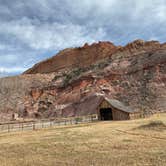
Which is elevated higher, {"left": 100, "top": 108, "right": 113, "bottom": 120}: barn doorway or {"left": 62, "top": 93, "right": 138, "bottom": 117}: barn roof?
{"left": 62, "top": 93, "right": 138, "bottom": 117}: barn roof

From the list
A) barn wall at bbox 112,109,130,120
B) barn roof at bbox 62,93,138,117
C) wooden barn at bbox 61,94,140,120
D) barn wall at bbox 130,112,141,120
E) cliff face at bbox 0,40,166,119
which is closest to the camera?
barn wall at bbox 112,109,130,120

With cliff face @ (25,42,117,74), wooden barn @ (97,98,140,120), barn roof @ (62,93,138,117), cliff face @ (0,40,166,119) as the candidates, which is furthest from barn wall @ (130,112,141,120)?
cliff face @ (25,42,117,74)

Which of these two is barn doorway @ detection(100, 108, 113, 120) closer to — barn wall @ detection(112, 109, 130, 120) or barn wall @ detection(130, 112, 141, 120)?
barn wall @ detection(112, 109, 130, 120)

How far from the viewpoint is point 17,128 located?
23125 millimetres

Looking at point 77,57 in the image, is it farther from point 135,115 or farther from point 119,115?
point 135,115

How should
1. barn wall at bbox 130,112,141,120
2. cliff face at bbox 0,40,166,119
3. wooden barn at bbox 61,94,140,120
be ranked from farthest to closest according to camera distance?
cliff face at bbox 0,40,166,119 < wooden barn at bbox 61,94,140,120 < barn wall at bbox 130,112,141,120

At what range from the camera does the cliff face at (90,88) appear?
40625 mm

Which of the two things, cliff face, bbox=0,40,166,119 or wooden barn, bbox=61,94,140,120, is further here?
cliff face, bbox=0,40,166,119

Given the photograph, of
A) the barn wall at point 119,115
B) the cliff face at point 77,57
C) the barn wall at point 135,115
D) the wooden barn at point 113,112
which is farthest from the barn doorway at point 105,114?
the cliff face at point 77,57

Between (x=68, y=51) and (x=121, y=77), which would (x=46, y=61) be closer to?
(x=68, y=51)

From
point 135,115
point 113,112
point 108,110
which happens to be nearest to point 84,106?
point 108,110

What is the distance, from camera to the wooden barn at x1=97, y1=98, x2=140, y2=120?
3008 centimetres

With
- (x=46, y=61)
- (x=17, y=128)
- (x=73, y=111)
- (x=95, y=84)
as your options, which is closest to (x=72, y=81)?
(x=95, y=84)

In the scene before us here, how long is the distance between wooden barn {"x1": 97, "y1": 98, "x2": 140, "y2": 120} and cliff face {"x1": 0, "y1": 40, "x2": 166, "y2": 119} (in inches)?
234
